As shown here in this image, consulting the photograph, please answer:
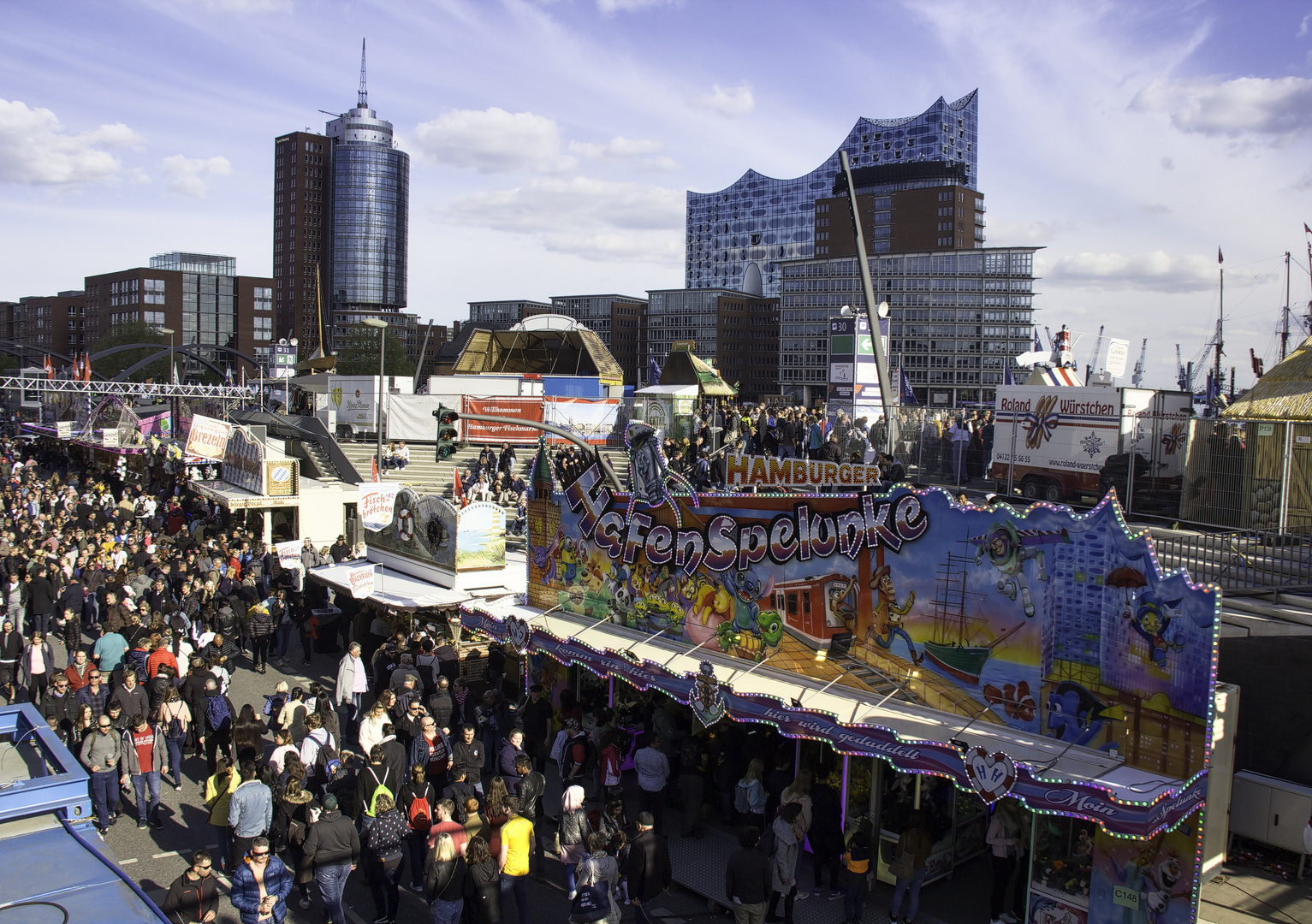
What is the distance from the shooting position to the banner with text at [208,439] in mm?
29281

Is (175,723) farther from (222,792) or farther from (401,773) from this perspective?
(401,773)

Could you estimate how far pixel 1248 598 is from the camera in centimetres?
1063

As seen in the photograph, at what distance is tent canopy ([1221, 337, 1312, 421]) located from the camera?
43.9ft

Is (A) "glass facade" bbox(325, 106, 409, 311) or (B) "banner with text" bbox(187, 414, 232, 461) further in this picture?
(A) "glass facade" bbox(325, 106, 409, 311)

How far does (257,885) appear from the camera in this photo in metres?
7.65

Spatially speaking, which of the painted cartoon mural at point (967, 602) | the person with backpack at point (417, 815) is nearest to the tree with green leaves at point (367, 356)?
the painted cartoon mural at point (967, 602)

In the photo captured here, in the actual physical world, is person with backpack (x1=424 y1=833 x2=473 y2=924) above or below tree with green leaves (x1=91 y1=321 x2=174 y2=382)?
below

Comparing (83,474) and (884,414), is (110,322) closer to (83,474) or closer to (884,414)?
(83,474)

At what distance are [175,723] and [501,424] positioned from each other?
854 inches

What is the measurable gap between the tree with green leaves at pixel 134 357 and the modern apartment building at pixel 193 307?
22102 millimetres

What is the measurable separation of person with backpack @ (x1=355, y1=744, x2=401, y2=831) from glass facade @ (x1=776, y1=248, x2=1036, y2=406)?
135 m

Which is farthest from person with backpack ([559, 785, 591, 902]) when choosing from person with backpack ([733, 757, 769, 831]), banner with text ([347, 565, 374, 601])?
banner with text ([347, 565, 374, 601])

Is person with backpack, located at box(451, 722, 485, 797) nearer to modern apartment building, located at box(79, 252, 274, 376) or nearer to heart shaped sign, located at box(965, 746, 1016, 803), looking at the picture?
heart shaped sign, located at box(965, 746, 1016, 803)

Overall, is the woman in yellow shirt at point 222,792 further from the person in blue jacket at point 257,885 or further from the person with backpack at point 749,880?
the person with backpack at point 749,880
